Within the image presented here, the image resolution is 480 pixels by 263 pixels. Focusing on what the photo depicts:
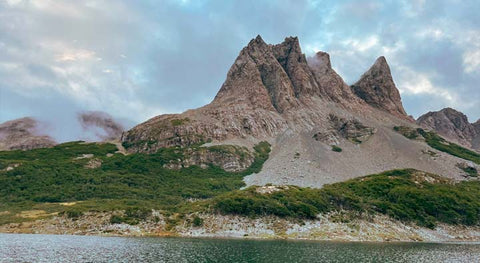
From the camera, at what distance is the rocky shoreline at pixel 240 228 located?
10844cm

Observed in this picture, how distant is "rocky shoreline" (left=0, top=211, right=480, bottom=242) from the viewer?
108438 millimetres

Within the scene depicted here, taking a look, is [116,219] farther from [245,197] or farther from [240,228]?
[245,197]

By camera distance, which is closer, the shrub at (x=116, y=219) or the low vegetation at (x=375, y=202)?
the shrub at (x=116, y=219)

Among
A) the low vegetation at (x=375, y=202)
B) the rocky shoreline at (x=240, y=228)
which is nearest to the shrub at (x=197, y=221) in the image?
the rocky shoreline at (x=240, y=228)

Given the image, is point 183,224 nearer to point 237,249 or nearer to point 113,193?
point 237,249

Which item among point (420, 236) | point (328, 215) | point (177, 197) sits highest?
point (177, 197)

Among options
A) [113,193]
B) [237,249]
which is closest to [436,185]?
[237,249]

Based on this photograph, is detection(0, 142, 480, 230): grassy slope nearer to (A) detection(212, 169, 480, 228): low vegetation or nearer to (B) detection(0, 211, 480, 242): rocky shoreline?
(A) detection(212, 169, 480, 228): low vegetation

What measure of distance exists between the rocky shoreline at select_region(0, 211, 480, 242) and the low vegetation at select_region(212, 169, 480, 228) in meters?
4.42

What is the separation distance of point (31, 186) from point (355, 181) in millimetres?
151348

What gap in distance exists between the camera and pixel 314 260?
60.4 m

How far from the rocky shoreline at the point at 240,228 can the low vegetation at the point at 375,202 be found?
4418 mm

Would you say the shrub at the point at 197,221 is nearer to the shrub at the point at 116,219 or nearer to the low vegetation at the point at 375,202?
the low vegetation at the point at 375,202

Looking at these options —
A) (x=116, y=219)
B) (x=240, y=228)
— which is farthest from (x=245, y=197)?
(x=116, y=219)
